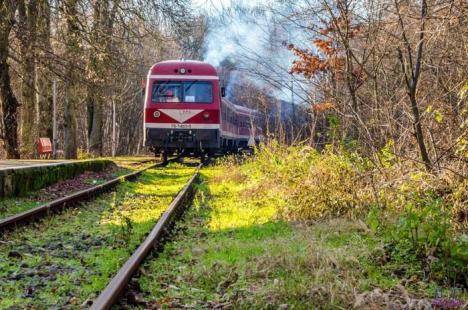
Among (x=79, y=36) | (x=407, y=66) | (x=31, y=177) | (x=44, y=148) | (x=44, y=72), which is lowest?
(x=31, y=177)

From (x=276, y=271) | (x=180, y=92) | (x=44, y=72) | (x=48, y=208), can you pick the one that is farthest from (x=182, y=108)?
(x=276, y=271)

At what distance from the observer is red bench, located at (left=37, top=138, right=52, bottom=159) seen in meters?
23.3

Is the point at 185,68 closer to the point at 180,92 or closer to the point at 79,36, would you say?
the point at 180,92

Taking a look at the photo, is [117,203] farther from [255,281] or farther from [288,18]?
[255,281]

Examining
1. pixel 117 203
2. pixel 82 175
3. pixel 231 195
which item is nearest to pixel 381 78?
pixel 231 195

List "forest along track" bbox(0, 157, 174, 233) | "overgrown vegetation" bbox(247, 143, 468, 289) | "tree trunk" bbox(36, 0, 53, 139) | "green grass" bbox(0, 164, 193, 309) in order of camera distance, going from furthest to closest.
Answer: "tree trunk" bbox(36, 0, 53, 139) → "forest along track" bbox(0, 157, 174, 233) → "overgrown vegetation" bbox(247, 143, 468, 289) → "green grass" bbox(0, 164, 193, 309)

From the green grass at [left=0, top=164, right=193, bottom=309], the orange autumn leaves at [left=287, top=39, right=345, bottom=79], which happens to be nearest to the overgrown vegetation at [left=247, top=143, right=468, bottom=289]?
the green grass at [left=0, top=164, right=193, bottom=309]

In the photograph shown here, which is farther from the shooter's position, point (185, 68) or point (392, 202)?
point (185, 68)

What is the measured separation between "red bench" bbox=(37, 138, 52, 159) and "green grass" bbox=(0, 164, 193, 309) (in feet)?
42.3

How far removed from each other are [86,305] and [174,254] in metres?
2.16

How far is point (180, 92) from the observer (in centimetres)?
2169

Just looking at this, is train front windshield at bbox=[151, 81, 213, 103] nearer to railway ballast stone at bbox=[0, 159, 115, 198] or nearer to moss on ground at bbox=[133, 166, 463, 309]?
railway ballast stone at bbox=[0, 159, 115, 198]

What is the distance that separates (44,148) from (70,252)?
17.9 meters

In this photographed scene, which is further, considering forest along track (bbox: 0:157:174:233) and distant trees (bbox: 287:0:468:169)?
forest along track (bbox: 0:157:174:233)
